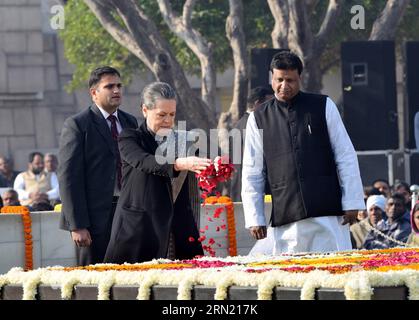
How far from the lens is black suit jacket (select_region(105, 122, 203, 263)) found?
8.51m

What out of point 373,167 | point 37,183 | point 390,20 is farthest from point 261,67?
point 37,183

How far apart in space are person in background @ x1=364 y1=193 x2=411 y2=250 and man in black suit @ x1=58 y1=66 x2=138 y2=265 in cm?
479

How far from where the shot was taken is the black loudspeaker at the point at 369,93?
2097cm

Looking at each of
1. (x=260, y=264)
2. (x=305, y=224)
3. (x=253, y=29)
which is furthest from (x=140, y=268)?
(x=253, y=29)

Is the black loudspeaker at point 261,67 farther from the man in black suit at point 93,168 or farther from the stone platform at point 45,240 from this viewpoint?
the man in black suit at point 93,168

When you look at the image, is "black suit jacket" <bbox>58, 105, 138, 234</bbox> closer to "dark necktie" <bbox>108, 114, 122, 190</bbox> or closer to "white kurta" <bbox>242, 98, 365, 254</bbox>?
"dark necktie" <bbox>108, 114, 122, 190</bbox>

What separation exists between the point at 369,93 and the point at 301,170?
1212 centimetres

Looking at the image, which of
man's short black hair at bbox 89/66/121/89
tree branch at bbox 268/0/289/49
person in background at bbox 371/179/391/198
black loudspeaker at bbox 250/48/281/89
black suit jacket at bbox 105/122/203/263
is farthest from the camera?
tree branch at bbox 268/0/289/49

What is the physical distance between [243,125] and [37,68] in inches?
920

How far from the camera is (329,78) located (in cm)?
3725

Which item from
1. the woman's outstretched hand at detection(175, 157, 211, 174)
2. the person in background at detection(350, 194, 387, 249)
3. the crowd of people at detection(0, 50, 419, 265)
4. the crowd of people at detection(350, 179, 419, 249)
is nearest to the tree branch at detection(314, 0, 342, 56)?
the person in background at detection(350, 194, 387, 249)

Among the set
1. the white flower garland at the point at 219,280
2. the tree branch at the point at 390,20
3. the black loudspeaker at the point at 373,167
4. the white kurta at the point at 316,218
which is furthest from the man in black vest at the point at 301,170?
the tree branch at the point at 390,20

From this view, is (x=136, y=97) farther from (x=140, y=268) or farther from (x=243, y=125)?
(x=140, y=268)

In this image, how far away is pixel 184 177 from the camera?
28.0ft
